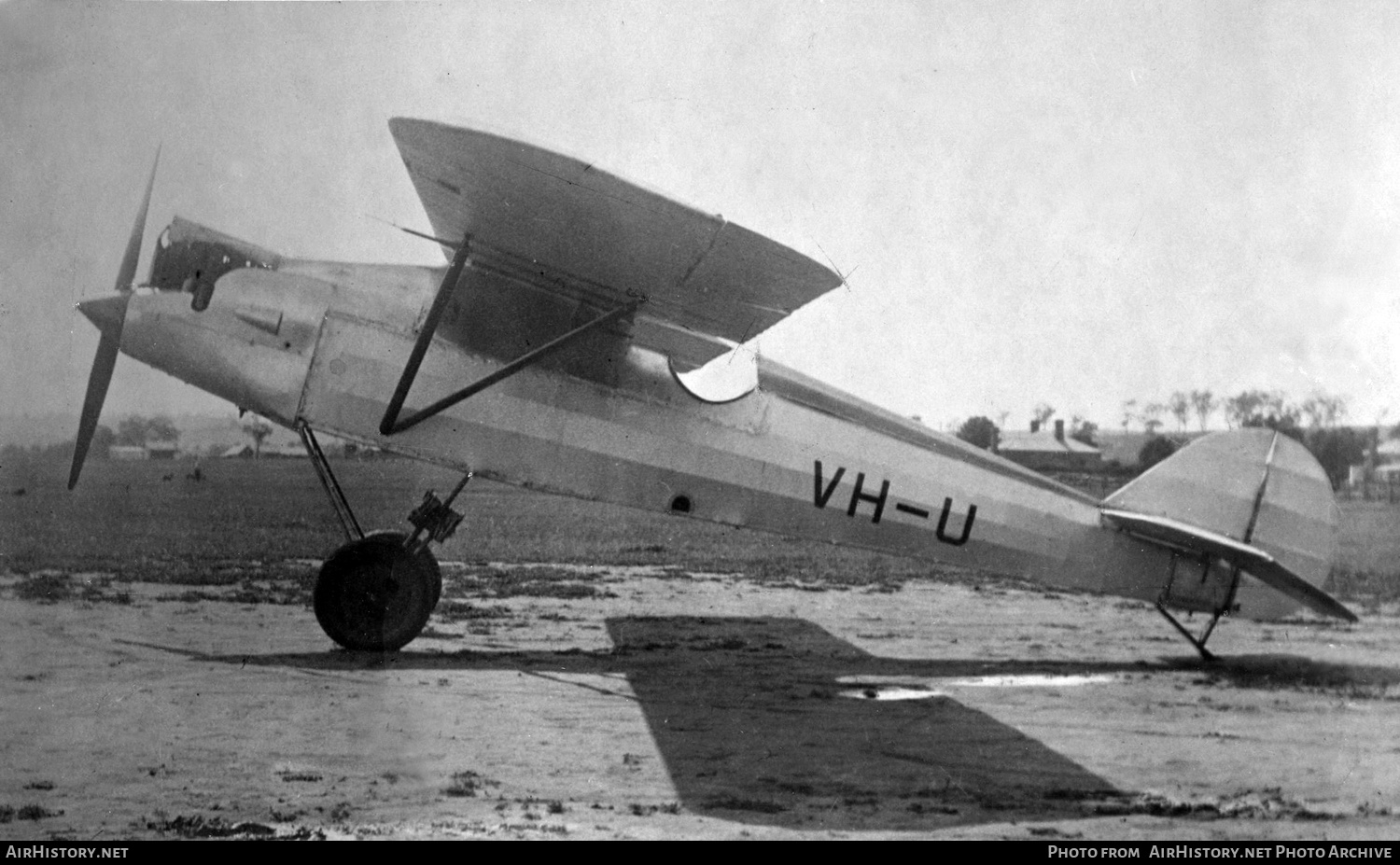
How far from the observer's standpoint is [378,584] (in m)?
6.68

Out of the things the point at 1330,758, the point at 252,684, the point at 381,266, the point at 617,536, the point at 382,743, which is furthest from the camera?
the point at 617,536

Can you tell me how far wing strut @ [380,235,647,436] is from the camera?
621 cm

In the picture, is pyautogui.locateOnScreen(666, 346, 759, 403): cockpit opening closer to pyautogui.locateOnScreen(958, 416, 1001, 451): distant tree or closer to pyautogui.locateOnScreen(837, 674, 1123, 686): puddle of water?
pyautogui.locateOnScreen(837, 674, 1123, 686): puddle of water

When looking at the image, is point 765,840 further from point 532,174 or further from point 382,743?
point 532,174

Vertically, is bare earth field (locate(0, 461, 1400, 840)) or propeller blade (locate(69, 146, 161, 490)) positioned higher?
propeller blade (locate(69, 146, 161, 490))

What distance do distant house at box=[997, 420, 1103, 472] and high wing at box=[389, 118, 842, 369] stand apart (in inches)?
1963

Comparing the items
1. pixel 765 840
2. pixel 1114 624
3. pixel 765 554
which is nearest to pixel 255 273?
pixel 765 840

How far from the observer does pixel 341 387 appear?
21.4 ft

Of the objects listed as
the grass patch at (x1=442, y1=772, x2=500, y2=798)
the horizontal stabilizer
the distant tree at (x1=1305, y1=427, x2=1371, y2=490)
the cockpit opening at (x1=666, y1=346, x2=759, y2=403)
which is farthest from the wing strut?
the distant tree at (x1=1305, y1=427, x2=1371, y2=490)

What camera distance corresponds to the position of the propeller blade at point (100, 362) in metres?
6.57

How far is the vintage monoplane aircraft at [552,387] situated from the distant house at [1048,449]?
48.4 metres

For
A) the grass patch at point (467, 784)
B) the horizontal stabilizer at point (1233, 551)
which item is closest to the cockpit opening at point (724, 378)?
the horizontal stabilizer at point (1233, 551)

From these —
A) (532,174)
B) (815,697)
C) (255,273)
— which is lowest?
(815,697)

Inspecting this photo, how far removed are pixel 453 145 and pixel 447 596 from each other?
6331 millimetres
